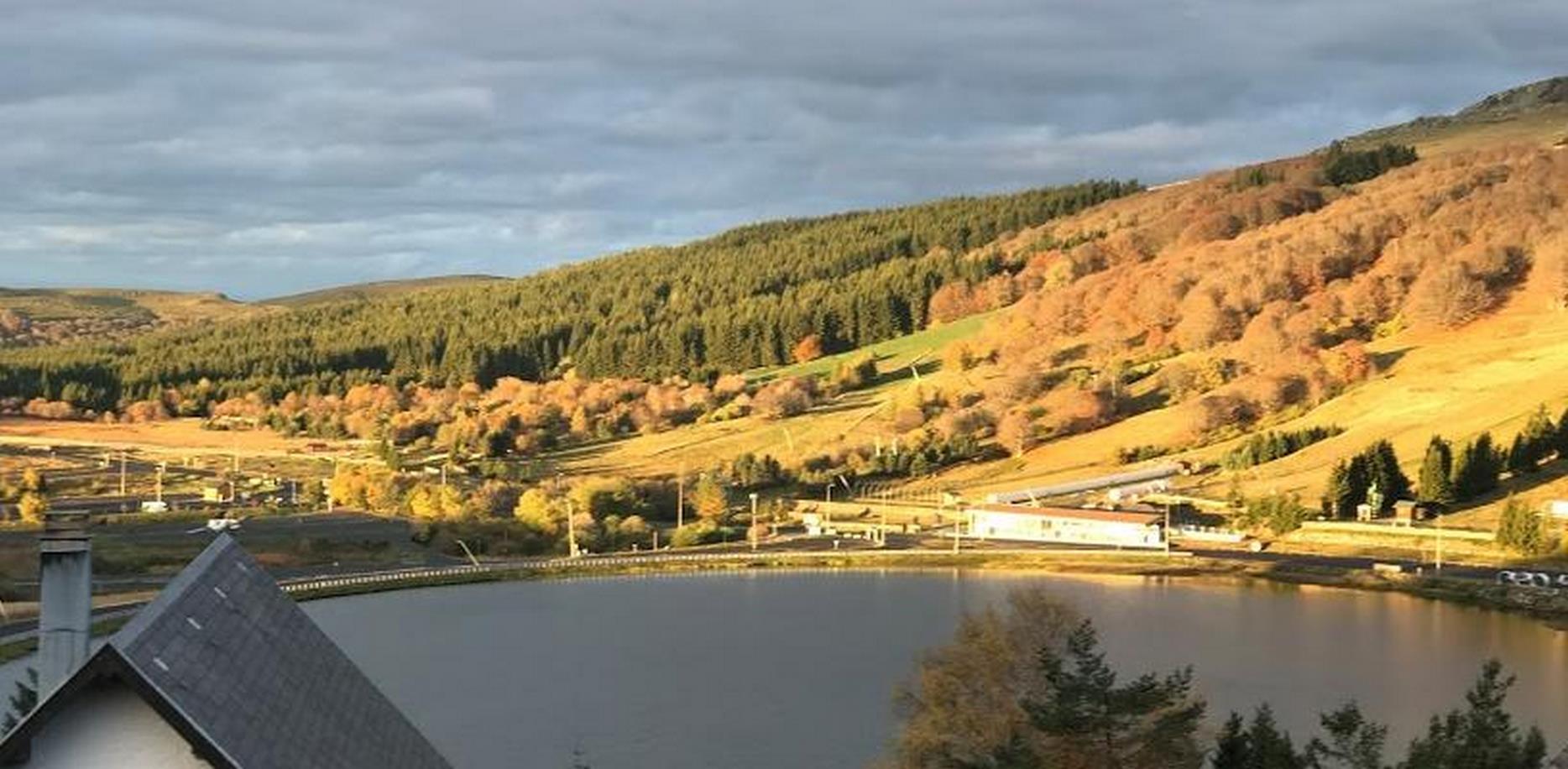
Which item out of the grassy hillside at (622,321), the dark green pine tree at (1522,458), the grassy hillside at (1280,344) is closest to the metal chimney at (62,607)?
the grassy hillside at (1280,344)

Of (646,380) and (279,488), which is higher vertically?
(646,380)

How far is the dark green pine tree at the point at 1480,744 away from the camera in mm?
13219

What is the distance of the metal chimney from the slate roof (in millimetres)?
435

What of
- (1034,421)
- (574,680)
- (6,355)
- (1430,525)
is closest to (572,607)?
(574,680)

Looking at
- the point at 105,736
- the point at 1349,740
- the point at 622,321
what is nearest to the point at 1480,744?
the point at 1349,740

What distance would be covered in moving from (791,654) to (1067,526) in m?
24.7

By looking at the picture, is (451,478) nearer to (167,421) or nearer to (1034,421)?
(1034,421)

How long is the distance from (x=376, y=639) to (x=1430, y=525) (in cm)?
3513

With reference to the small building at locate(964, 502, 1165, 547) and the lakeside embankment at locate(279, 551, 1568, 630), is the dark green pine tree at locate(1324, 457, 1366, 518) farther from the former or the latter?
the small building at locate(964, 502, 1165, 547)

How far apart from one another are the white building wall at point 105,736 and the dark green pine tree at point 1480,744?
10761 millimetres

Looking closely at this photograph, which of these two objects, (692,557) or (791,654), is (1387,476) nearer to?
(692,557)

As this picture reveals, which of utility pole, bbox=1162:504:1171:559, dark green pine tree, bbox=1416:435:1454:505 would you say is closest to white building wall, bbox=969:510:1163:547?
utility pole, bbox=1162:504:1171:559

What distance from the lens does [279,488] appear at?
7056 cm

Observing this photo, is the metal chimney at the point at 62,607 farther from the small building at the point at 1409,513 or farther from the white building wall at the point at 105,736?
the small building at the point at 1409,513
